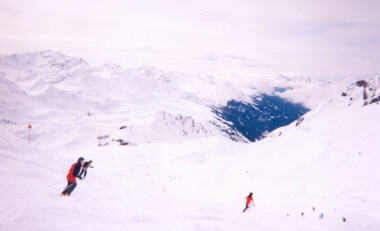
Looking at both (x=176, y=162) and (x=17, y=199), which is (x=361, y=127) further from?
(x=17, y=199)

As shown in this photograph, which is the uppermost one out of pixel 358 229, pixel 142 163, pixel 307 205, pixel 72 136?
pixel 358 229

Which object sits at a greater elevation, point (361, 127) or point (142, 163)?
point (361, 127)

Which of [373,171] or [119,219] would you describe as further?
[373,171]

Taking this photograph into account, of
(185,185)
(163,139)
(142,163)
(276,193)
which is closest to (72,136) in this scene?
(163,139)

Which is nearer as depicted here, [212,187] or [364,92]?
[212,187]

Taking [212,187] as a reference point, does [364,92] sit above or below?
above

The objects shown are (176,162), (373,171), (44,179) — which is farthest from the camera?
(176,162)

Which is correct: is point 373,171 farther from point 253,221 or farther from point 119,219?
point 119,219

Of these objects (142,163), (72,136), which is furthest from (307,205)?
(72,136)

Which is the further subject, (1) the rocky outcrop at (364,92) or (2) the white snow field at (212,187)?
(1) the rocky outcrop at (364,92)

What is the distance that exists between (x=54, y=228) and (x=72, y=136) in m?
204

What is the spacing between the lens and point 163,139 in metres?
198

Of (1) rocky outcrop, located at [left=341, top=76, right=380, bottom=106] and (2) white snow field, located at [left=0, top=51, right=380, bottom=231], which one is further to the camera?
(1) rocky outcrop, located at [left=341, top=76, right=380, bottom=106]

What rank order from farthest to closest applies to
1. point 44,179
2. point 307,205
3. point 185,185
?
point 185,185
point 307,205
point 44,179
